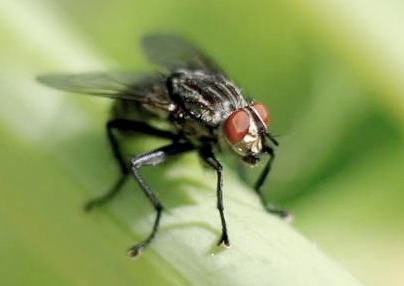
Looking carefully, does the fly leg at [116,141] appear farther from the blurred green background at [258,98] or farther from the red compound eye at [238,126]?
the red compound eye at [238,126]

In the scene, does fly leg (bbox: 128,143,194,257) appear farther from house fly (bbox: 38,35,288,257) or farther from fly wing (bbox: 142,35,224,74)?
fly wing (bbox: 142,35,224,74)

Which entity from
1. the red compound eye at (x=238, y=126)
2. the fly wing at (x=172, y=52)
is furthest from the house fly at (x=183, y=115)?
the fly wing at (x=172, y=52)

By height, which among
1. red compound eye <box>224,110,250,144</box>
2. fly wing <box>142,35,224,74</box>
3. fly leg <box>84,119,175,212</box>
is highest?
red compound eye <box>224,110,250,144</box>

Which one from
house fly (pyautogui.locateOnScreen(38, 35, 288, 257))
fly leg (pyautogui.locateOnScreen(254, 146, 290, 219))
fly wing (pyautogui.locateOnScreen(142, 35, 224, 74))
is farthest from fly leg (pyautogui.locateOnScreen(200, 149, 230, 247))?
fly wing (pyautogui.locateOnScreen(142, 35, 224, 74))

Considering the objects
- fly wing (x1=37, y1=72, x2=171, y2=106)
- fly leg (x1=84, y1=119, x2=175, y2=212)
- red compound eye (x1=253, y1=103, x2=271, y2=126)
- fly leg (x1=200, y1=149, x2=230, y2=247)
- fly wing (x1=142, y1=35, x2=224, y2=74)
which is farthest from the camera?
fly wing (x1=142, y1=35, x2=224, y2=74)

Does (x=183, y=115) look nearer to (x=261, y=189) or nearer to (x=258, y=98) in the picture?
(x=261, y=189)

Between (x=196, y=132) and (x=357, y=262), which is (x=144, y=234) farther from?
(x=357, y=262)
